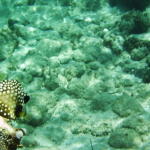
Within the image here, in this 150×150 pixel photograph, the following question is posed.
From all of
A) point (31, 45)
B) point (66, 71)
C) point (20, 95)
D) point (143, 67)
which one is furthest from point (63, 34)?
point (20, 95)

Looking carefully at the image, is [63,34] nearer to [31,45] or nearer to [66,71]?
[31,45]

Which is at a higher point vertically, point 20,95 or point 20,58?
point 20,95

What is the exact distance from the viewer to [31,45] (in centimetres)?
977

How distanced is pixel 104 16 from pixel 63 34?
2.08m

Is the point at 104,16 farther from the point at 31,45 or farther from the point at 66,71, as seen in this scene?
the point at 66,71

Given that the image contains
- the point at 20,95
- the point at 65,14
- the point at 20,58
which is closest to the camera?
the point at 20,95

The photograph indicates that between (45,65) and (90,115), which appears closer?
(90,115)

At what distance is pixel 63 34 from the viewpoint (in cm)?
1022

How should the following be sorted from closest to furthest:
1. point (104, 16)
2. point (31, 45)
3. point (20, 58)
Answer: point (20, 58) → point (31, 45) → point (104, 16)

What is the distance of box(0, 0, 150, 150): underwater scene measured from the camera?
4938 millimetres

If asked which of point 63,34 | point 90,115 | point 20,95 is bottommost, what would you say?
point 90,115

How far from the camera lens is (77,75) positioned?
767 centimetres

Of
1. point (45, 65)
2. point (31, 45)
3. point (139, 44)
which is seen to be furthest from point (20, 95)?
point (31, 45)

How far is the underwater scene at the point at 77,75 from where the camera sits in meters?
4.94
